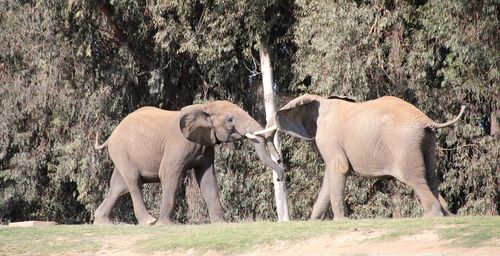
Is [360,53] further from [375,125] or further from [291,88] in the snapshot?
[375,125]

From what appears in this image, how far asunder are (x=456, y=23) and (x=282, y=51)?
6070 millimetres

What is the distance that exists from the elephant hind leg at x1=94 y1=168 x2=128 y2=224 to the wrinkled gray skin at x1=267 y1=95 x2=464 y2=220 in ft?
12.0

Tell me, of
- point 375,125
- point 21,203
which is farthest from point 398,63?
point 21,203

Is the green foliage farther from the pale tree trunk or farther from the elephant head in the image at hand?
the elephant head

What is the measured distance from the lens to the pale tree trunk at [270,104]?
25906 millimetres

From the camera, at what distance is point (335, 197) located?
59.3ft

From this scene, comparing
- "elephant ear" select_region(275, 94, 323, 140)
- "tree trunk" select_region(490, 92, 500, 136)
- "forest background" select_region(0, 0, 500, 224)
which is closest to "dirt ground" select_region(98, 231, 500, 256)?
"elephant ear" select_region(275, 94, 323, 140)

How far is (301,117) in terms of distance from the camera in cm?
1927

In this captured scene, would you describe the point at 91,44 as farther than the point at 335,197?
Yes

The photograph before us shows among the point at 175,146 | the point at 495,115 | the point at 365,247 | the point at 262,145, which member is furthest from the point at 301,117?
the point at 495,115

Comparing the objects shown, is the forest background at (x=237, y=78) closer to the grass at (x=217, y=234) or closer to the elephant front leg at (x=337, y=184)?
the elephant front leg at (x=337, y=184)

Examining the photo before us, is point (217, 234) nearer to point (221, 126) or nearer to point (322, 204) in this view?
point (322, 204)

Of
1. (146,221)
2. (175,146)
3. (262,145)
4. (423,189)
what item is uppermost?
(175,146)

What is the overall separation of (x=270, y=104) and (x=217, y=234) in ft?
34.1
